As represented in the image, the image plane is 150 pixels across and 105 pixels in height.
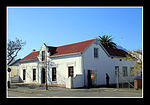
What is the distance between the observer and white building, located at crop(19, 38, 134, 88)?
2114 centimetres

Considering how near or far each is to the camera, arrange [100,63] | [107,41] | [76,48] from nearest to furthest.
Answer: [76,48], [100,63], [107,41]

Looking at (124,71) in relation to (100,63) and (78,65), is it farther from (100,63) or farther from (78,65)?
(78,65)

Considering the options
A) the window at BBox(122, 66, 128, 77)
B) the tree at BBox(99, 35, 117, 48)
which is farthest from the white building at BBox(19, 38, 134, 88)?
the tree at BBox(99, 35, 117, 48)

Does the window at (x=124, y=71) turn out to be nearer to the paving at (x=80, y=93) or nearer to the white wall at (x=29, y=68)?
the paving at (x=80, y=93)

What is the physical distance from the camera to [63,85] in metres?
22.5

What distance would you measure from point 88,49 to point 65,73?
14.0 feet

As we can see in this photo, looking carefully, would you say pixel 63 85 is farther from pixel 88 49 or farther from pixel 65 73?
pixel 88 49

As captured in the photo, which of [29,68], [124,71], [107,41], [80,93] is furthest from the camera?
[107,41]

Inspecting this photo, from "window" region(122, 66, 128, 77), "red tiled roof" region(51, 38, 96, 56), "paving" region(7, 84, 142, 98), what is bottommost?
"paving" region(7, 84, 142, 98)

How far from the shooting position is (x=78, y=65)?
21234 millimetres

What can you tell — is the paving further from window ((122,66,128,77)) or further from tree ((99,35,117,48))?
tree ((99,35,117,48))

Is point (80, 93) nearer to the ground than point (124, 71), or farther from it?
nearer to the ground

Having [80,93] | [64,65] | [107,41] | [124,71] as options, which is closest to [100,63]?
[64,65]
